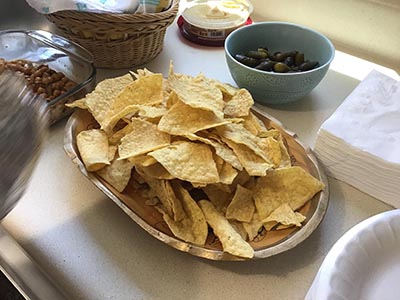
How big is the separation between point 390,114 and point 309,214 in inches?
10.2

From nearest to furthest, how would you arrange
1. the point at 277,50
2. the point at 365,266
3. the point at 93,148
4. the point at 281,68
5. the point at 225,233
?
the point at 365,266
the point at 225,233
the point at 93,148
the point at 281,68
the point at 277,50

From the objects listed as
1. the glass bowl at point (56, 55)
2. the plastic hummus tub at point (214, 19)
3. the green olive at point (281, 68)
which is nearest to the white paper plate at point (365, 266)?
the green olive at point (281, 68)

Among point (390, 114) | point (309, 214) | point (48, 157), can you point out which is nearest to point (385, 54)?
point (390, 114)

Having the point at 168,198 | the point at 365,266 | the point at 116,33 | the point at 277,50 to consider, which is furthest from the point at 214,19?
the point at 365,266

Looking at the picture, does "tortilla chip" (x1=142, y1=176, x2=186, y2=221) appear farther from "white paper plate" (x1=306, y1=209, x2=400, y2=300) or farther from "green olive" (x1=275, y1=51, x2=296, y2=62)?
"green olive" (x1=275, y1=51, x2=296, y2=62)

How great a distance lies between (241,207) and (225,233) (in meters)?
0.06

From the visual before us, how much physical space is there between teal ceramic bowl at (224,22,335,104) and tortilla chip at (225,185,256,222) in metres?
0.29

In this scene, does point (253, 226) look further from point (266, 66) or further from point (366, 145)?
point (266, 66)

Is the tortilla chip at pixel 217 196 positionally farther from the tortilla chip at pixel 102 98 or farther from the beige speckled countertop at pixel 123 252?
the tortilla chip at pixel 102 98

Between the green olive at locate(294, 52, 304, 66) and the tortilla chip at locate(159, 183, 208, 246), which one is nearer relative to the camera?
the tortilla chip at locate(159, 183, 208, 246)

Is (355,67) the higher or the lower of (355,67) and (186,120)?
the lower

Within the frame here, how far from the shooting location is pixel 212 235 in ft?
2.37

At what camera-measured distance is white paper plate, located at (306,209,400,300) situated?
1.85 feet

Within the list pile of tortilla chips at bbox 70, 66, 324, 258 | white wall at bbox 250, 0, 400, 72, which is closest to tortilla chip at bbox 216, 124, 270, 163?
pile of tortilla chips at bbox 70, 66, 324, 258
